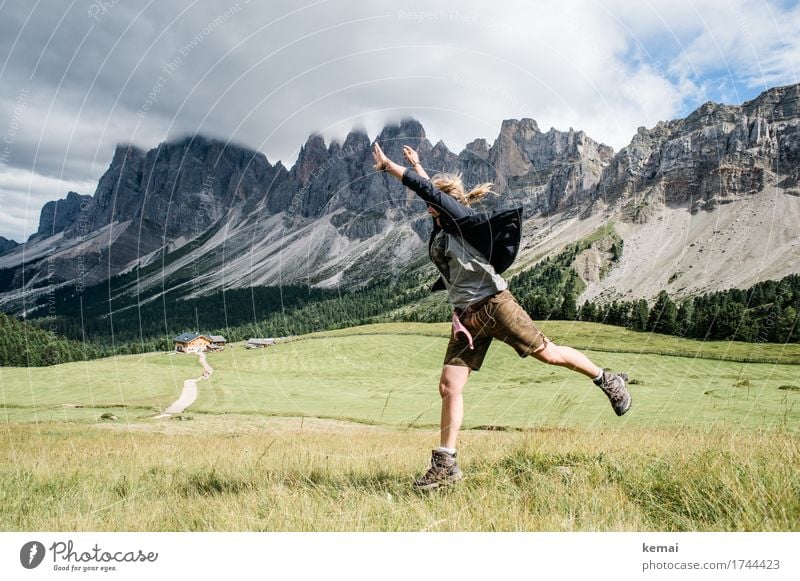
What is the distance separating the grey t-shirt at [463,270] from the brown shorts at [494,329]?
0.10 metres

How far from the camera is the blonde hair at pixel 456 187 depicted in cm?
516

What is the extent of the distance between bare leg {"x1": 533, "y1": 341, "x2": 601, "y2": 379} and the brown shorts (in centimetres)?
9

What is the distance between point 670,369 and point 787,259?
492ft

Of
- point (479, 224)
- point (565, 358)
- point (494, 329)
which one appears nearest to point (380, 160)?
point (479, 224)

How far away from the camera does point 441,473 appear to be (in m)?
4.70

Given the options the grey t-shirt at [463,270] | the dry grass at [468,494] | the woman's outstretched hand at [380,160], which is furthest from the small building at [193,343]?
the woman's outstretched hand at [380,160]

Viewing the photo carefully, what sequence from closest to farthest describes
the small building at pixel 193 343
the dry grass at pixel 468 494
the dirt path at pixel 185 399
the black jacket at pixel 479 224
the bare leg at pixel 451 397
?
the dry grass at pixel 468 494 → the black jacket at pixel 479 224 → the bare leg at pixel 451 397 → the dirt path at pixel 185 399 → the small building at pixel 193 343

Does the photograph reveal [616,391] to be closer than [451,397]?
No

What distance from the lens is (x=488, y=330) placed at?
5035 mm

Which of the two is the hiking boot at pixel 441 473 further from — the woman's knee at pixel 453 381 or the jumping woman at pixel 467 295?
the woman's knee at pixel 453 381

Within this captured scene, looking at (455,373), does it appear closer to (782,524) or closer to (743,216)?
(782,524)

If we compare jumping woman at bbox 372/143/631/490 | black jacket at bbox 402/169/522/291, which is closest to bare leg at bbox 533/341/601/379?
jumping woman at bbox 372/143/631/490
